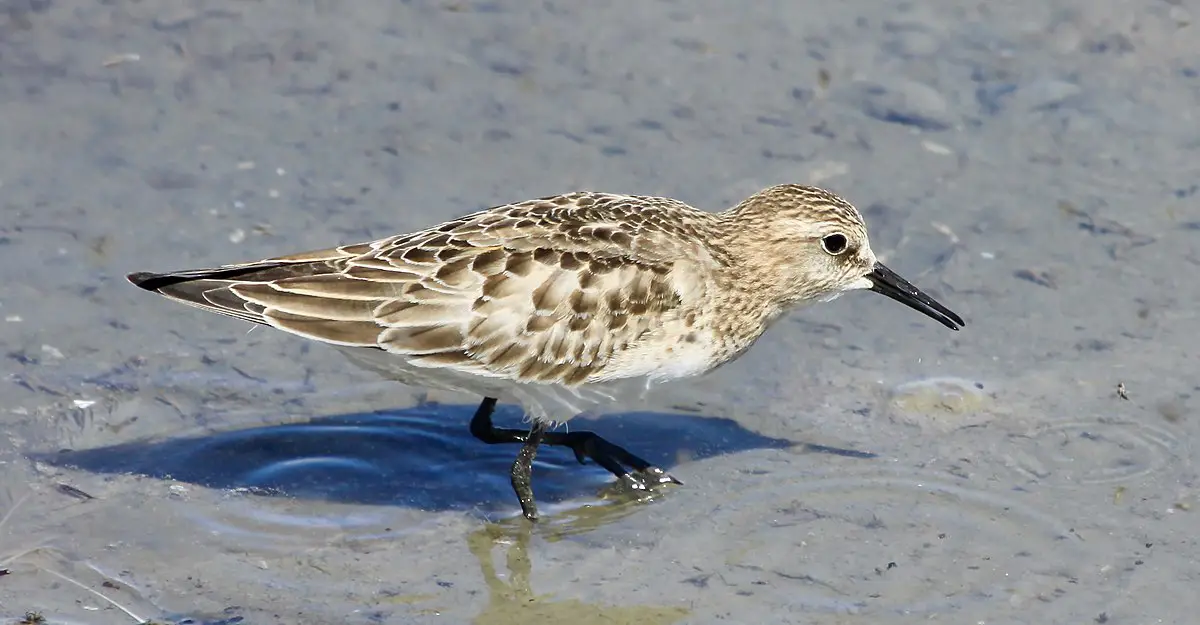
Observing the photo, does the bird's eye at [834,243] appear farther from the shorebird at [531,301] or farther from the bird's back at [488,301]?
the bird's back at [488,301]

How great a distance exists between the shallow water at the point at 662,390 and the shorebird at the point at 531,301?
0.64m

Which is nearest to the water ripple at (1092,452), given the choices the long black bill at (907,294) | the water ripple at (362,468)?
the long black bill at (907,294)

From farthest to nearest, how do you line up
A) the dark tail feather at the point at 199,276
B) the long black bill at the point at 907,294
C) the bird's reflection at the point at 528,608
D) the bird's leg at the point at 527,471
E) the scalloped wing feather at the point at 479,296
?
the long black bill at the point at 907,294
the bird's leg at the point at 527,471
the scalloped wing feather at the point at 479,296
the dark tail feather at the point at 199,276
the bird's reflection at the point at 528,608

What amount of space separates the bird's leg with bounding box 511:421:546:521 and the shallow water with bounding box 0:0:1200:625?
0.15 meters

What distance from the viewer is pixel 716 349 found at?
26.2ft

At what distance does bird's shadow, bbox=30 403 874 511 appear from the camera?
7.93m

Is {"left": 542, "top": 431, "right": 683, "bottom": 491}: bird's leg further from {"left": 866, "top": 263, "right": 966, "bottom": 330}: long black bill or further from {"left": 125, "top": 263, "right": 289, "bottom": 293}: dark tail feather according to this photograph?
{"left": 125, "top": 263, "right": 289, "bottom": 293}: dark tail feather

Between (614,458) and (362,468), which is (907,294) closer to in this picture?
(614,458)

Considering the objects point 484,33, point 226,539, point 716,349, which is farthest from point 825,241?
point 484,33

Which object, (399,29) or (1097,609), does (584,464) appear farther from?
(399,29)

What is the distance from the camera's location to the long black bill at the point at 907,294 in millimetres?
8336

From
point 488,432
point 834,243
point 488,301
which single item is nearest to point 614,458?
point 488,432

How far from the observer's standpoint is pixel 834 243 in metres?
8.20

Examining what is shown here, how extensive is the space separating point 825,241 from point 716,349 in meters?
0.83
